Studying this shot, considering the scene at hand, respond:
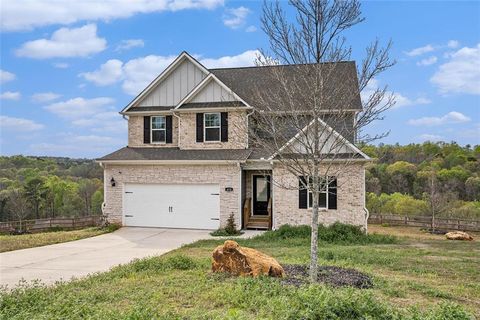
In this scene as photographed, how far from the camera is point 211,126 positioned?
19.6m

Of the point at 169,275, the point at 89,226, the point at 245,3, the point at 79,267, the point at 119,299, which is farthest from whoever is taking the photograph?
the point at 89,226

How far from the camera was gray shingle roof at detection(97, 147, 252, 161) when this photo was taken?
18359 mm

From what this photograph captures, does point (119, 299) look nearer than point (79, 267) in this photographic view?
Yes

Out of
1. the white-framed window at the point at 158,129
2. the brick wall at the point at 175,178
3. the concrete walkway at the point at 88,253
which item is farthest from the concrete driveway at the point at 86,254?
the white-framed window at the point at 158,129

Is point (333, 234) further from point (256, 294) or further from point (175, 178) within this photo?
point (256, 294)

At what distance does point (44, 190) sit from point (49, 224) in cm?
1732

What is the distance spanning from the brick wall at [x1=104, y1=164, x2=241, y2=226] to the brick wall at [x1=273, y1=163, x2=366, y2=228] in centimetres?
196

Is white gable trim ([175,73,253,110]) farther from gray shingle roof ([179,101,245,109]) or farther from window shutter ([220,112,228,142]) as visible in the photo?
window shutter ([220,112,228,142])

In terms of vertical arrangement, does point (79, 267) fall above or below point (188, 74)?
below

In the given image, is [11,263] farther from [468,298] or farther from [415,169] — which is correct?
[415,169]

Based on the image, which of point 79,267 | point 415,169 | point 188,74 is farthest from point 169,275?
→ point 415,169

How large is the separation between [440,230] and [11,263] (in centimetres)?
2154

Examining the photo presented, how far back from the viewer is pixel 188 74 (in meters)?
20.9

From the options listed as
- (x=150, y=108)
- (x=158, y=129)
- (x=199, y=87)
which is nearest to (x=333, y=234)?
(x=199, y=87)
